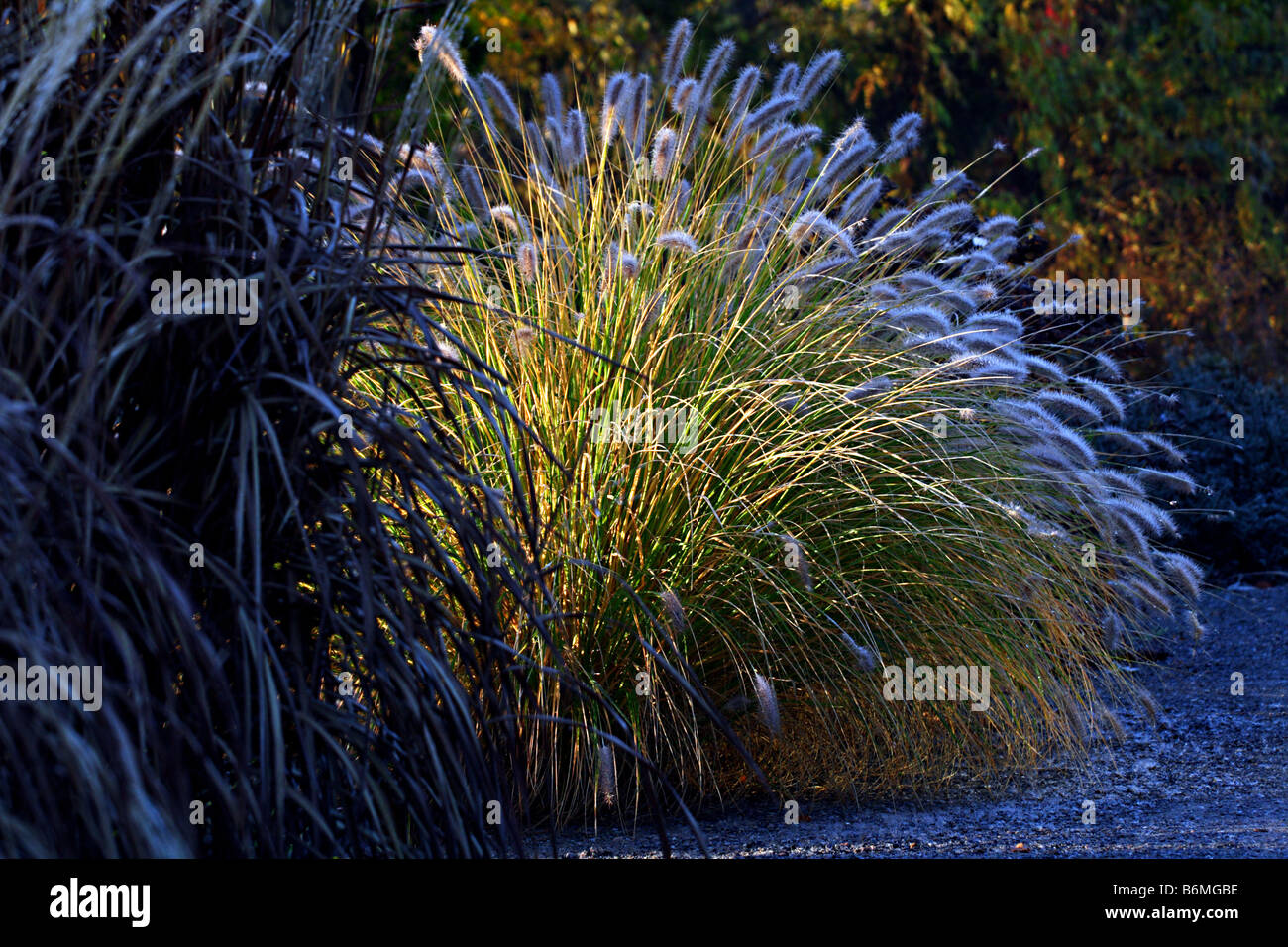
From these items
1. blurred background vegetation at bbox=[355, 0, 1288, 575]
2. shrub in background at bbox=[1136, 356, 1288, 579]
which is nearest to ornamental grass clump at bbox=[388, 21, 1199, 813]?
shrub in background at bbox=[1136, 356, 1288, 579]

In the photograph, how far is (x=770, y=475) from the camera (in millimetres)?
3402

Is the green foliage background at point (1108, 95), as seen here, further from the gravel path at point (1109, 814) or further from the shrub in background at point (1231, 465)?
the gravel path at point (1109, 814)

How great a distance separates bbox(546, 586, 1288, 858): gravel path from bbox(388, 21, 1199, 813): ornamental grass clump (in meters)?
0.13

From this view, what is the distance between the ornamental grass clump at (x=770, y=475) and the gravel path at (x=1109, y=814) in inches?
5.1

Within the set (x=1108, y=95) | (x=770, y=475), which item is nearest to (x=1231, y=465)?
(x=770, y=475)

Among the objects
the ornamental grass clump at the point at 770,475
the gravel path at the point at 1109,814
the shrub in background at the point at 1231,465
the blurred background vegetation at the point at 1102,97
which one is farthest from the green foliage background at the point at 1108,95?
the ornamental grass clump at the point at 770,475

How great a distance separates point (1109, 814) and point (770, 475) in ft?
4.07

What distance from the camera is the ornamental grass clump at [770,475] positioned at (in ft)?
10.4

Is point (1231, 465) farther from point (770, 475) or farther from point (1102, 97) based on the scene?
point (1102, 97)

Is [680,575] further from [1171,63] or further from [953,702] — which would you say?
[1171,63]

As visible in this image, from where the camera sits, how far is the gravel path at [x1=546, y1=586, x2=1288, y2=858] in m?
2.93

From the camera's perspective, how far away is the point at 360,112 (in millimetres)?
2102

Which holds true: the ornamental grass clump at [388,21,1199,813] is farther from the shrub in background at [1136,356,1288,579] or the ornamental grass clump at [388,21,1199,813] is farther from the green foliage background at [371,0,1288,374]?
the green foliage background at [371,0,1288,374]
